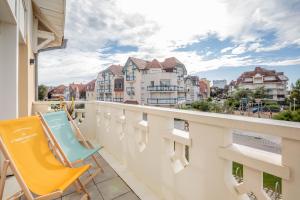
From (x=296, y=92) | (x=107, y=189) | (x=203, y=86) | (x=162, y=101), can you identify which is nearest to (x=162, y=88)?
(x=162, y=101)

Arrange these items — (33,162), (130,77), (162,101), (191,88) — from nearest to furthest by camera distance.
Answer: (33,162) → (162,101) → (130,77) → (191,88)

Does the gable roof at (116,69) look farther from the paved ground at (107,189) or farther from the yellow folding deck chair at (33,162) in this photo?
the yellow folding deck chair at (33,162)

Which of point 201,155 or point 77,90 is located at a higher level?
point 77,90

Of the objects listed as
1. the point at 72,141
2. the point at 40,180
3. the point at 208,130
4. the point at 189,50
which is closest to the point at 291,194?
the point at 208,130

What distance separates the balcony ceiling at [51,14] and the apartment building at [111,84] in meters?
28.5

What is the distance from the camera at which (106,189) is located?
237 centimetres

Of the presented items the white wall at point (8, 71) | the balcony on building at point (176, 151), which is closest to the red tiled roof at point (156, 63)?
the balcony on building at point (176, 151)

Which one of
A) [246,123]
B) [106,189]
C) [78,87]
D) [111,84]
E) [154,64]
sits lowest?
[106,189]

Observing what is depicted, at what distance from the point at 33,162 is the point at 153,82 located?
30.8 m

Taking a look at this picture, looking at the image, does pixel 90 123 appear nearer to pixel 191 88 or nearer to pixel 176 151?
pixel 176 151

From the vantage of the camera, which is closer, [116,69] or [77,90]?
[116,69]

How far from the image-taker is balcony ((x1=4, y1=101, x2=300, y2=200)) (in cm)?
96

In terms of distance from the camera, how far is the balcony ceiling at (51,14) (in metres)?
4.83

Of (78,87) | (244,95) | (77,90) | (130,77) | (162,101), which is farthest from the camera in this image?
(78,87)
